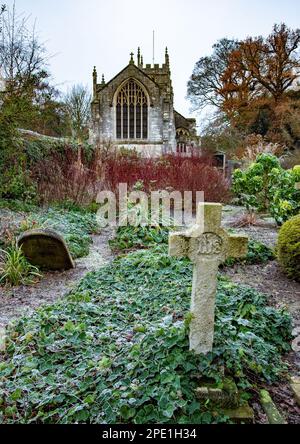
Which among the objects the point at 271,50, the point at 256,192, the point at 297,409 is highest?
the point at 271,50

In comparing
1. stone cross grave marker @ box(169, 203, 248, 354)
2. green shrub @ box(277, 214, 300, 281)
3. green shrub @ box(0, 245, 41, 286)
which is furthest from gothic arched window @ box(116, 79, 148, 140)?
stone cross grave marker @ box(169, 203, 248, 354)

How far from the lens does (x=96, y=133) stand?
2531 centimetres

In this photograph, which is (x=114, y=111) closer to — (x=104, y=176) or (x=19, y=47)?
(x=19, y=47)

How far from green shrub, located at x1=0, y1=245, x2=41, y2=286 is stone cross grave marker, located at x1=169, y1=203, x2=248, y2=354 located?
8.92ft

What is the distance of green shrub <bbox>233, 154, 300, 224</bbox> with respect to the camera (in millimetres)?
5977

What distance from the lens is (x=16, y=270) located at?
13.5 ft

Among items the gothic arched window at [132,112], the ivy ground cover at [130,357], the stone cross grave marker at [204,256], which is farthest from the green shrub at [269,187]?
the gothic arched window at [132,112]

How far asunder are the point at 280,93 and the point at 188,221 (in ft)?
60.4

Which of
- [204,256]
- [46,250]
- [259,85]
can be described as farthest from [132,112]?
[204,256]

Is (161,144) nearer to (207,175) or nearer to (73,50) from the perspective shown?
(73,50)

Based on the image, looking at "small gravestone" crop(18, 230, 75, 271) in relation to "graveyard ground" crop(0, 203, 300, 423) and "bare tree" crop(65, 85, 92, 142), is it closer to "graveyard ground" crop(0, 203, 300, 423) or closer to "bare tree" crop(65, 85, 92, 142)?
"graveyard ground" crop(0, 203, 300, 423)

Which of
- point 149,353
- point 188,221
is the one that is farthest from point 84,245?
point 149,353

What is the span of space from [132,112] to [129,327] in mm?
24735

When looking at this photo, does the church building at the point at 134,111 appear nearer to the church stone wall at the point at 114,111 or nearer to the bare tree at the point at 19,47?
the church stone wall at the point at 114,111
